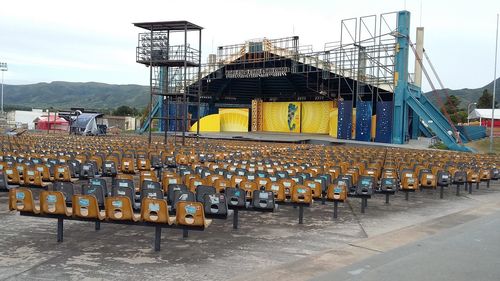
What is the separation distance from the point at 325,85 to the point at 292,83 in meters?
4.88

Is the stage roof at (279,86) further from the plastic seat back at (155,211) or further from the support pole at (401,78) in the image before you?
the plastic seat back at (155,211)

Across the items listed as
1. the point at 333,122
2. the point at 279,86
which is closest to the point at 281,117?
the point at 279,86

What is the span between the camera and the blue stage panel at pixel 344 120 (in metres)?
44.8

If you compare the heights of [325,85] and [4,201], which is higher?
[325,85]

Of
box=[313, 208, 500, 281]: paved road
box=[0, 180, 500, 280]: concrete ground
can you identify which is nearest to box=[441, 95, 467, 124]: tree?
box=[0, 180, 500, 280]: concrete ground

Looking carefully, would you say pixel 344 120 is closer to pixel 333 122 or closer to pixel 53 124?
pixel 333 122

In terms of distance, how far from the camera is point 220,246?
305 inches

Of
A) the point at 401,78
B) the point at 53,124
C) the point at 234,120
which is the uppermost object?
the point at 401,78

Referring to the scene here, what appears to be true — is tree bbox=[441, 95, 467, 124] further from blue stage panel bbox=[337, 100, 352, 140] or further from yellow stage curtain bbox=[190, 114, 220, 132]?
yellow stage curtain bbox=[190, 114, 220, 132]

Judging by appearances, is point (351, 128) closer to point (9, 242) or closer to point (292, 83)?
point (292, 83)

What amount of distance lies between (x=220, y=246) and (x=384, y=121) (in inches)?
1422

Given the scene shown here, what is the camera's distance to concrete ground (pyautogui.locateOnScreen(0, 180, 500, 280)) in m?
6.27

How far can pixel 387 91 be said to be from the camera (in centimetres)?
4297

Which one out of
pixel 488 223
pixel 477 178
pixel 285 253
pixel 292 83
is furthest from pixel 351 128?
pixel 285 253
